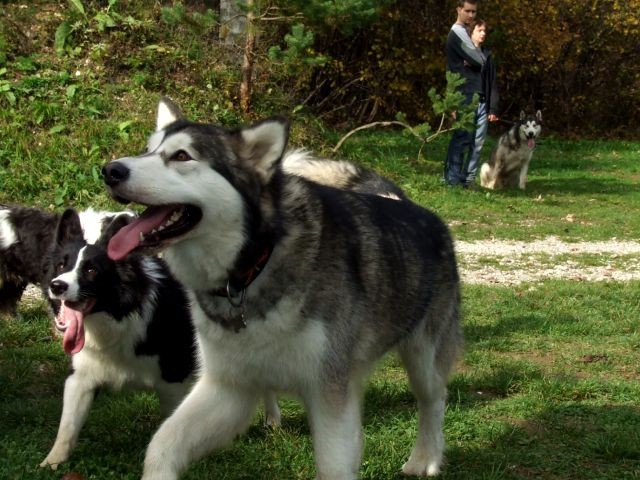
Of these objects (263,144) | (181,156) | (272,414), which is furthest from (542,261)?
(181,156)

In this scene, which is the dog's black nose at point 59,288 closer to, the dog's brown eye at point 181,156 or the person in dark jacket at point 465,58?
the dog's brown eye at point 181,156

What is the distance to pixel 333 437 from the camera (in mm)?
3416

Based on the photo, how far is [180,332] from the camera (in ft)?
16.9

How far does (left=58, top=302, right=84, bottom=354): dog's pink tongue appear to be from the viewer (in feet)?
15.7

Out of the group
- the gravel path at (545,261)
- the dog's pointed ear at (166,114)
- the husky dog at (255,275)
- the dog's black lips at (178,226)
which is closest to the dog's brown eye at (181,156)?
the husky dog at (255,275)

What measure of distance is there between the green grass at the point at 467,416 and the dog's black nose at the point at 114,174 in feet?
4.99

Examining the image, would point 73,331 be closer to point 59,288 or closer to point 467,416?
point 59,288

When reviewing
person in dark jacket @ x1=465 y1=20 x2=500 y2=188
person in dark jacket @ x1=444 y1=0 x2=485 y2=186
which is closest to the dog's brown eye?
person in dark jacket @ x1=444 y1=0 x2=485 y2=186

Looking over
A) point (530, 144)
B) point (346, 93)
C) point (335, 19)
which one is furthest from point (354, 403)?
point (346, 93)

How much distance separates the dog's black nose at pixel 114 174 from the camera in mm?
2996

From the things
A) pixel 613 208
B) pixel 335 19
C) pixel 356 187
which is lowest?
pixel 613 208

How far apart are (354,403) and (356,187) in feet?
5.55

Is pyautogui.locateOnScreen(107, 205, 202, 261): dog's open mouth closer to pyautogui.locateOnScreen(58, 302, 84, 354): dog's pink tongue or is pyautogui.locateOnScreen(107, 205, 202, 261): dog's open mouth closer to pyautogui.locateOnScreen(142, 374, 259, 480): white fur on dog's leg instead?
pyautogui.locateOnScreen(142, 374, 259, 480): white fur on dog's leg

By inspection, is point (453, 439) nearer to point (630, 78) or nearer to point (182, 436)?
point (182, 436)
